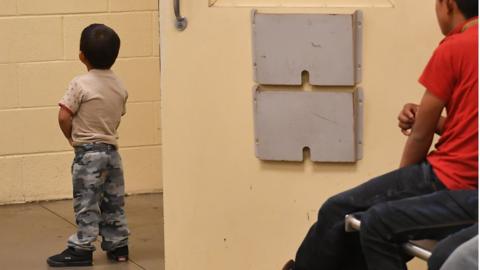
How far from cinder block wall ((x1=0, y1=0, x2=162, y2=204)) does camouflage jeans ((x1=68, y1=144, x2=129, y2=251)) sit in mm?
1273

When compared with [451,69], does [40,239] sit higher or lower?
lower

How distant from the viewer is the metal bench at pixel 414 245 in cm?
342

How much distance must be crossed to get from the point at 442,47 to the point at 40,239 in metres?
3.42

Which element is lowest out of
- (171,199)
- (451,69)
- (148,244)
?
(148,244)

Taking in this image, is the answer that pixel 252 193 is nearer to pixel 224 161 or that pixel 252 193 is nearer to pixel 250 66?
pixel 224 161

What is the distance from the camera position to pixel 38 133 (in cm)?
708

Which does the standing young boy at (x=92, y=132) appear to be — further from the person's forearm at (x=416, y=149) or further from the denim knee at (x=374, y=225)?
the denim knee at (x=374, y=225)

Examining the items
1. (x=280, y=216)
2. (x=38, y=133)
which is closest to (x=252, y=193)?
(x=280, y=216)

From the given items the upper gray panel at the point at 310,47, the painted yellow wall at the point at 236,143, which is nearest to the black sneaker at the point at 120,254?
the painted yellow wall at the point at 236,143

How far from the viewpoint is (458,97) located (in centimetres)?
347

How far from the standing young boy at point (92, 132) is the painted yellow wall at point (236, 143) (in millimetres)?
1249

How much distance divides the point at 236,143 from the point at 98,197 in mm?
1582

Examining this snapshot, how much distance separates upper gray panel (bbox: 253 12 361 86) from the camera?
4297 millimetres

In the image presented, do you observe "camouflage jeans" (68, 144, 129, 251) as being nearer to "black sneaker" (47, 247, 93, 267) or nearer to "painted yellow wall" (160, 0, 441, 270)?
"black sneaker" (47, 247, 93, 267)
